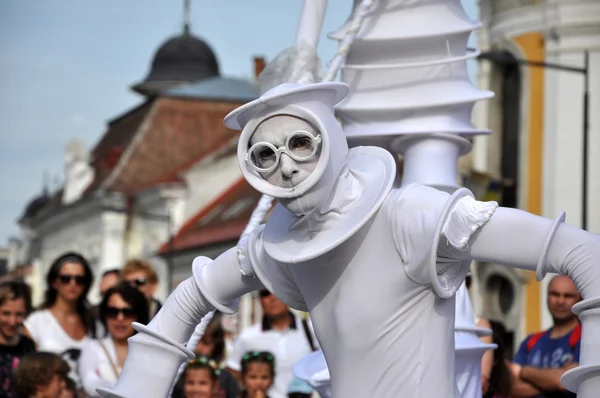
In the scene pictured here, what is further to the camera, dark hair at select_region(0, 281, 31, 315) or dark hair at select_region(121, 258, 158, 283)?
dark hair at select_region(121, 258, 158, 283)

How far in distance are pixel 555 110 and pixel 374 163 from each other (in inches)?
1345

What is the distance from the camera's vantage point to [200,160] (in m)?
64.9

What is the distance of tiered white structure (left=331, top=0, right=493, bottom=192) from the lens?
7250mm

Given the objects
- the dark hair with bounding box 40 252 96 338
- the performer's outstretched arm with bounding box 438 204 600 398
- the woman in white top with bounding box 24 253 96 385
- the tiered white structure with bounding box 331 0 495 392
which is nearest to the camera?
the performer's outstretched arm with bounding box 438 204 600 398

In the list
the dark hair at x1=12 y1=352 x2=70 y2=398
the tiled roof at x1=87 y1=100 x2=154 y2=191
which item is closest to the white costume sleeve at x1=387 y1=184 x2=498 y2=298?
the dark hair at x1=12 y1=352 x2=70 y2=398

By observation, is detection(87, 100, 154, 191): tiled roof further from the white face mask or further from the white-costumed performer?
the white face mask

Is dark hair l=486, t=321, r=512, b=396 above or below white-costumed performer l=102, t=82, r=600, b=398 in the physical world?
below

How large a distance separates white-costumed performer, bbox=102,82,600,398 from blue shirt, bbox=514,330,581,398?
3.58m

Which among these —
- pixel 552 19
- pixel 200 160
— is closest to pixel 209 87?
pixel 200 160

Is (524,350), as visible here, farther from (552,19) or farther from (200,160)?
(200,160)

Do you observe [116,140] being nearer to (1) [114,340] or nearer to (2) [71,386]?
(1) [114,340]

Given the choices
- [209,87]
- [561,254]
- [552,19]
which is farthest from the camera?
[209,87]

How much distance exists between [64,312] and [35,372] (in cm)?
164

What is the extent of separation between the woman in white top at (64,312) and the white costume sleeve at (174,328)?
3.91 meters
